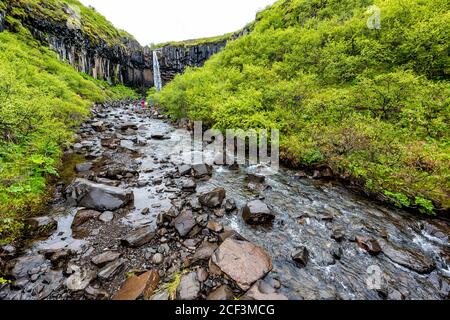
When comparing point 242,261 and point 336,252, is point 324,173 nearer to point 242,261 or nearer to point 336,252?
point 336,252

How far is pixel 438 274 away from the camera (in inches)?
203

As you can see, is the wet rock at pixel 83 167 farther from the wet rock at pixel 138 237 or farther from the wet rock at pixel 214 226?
the wet rock at pixel 214 226

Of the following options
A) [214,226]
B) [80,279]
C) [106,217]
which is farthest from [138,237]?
[214,226]

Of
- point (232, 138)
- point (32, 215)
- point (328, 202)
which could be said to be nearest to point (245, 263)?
point (328, 202)

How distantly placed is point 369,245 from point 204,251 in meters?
4.89

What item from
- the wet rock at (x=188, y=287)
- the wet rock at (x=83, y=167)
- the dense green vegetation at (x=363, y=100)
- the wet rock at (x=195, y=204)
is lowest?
the wet rock at (x=188, y=287)

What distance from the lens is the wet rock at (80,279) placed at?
4406 millimetres

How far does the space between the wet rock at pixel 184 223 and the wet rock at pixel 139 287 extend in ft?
5.01

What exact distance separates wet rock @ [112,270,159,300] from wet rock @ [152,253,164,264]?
40 cm

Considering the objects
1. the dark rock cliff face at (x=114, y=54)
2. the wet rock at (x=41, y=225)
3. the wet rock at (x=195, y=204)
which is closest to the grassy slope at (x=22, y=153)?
the wet rock at (x=41, y=225)

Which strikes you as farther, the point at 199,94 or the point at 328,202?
the point at 199,94

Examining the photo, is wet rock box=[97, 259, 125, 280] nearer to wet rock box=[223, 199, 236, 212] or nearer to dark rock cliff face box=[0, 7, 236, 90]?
wet rock box=[223, 199, 236, 212]

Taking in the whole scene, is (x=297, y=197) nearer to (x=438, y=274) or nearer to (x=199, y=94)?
(x=438, y=274)

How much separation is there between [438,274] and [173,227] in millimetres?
7432
